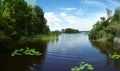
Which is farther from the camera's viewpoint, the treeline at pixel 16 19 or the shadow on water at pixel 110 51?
the treeline at pixel 16 19

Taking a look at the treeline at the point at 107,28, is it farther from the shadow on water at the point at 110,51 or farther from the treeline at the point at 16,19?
the treeline at the point at 16,19

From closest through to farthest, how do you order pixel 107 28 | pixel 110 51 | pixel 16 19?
pixel 110 51 → pixel 16 19 → pixel 107 28

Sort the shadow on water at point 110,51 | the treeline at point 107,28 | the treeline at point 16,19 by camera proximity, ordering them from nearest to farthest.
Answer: the shadow on water at point 110,51, the treeline at point 16,19, the treeline at point 107,28

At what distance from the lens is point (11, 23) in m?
50.6

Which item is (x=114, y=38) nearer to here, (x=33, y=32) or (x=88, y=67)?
(x=33, y=32)

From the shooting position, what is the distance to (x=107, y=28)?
66812 millimetres

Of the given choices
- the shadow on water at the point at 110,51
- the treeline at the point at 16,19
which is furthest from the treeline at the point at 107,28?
the treeline at the point at 16,19

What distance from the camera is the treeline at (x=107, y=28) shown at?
65037mm

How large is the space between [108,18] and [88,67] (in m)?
60.4

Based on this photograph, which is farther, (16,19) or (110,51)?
(16,19)

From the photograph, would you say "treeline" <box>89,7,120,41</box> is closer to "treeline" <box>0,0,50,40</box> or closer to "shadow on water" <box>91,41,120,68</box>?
"shadow on water" <box>91,41,120,68</box>

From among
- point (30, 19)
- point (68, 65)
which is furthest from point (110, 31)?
point (68, 65)

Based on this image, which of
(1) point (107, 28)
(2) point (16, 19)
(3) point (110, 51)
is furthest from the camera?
(1) point (107, 28)

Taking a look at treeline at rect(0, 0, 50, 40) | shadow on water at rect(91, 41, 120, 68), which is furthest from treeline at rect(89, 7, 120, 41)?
treeline at rect(0, 0, 50, 40)
